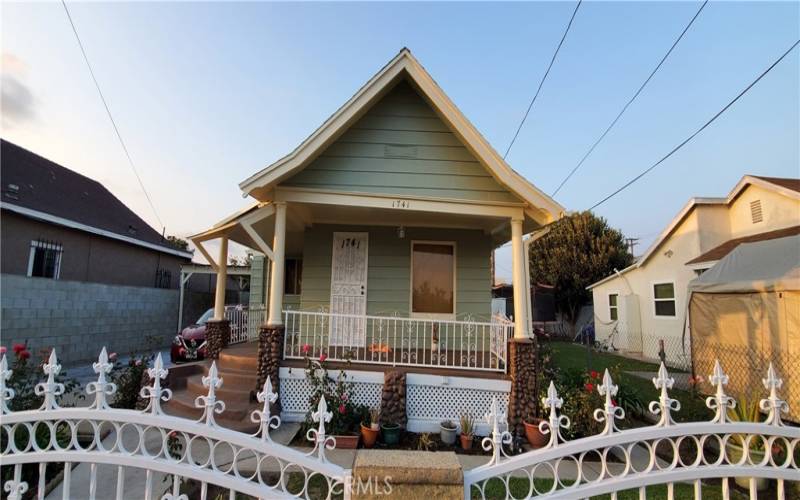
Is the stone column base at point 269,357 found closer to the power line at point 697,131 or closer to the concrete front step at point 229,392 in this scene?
the concrete front step at point 229,392

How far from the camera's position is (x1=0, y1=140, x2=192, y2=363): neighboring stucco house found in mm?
9242

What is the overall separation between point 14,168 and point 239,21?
10.2 meters

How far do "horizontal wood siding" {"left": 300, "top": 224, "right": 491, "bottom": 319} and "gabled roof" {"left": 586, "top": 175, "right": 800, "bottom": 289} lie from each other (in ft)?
28.3

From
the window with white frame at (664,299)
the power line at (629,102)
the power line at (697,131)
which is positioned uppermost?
the power line at (629,102)

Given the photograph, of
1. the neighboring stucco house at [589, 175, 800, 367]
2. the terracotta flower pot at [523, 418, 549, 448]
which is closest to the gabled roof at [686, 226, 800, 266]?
the neighboring stucco house at [589, 175, 800, 367]

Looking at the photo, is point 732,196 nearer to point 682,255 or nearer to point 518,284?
point 682,255

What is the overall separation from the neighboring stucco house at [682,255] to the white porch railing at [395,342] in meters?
8.05

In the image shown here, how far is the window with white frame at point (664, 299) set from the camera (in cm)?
1309

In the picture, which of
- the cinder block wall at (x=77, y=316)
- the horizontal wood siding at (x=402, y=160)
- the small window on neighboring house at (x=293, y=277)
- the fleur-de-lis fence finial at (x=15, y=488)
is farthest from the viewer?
the small window on neighboring house at (x=293, y=277)

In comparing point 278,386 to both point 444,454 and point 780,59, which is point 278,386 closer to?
point 444,454

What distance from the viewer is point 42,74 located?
6.43m

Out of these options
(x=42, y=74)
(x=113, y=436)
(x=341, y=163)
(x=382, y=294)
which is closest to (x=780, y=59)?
(x=341, y=163)

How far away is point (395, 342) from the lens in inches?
239

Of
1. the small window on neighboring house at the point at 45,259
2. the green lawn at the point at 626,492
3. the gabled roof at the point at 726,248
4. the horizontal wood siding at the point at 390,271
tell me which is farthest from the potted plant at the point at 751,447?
the small window on neighboring house at the point at 45,259
